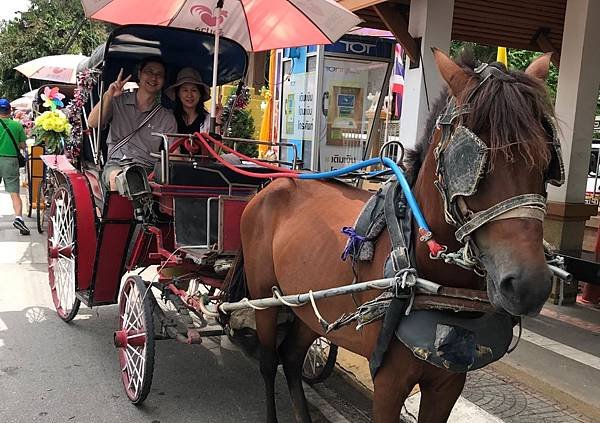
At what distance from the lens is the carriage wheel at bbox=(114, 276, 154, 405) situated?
357cm

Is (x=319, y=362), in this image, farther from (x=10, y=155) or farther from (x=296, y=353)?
(x=10, y=155)

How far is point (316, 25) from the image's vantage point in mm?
4547

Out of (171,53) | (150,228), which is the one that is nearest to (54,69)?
(171,53)

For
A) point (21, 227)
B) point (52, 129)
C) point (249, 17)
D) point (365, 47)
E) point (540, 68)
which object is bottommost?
point (21, 227)

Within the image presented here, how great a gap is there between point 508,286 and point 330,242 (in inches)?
47.8

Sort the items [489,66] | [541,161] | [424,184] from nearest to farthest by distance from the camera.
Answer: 1. [541,161]
2. [489,66]
3. [424,184]

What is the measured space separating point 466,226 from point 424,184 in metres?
0.41

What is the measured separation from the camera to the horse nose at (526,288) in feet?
5.44

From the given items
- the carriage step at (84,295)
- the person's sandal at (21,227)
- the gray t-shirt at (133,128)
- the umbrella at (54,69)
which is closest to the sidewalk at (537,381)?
the carriage step at (84,295)

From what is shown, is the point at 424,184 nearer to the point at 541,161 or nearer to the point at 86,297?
the point at 541,161

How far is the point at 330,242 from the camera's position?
2807 millimetres

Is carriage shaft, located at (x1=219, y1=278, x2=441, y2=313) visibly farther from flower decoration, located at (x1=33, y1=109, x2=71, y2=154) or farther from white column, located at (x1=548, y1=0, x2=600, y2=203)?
flower decoration, located at (x1=33, y1=109, x2=71, y2=154)

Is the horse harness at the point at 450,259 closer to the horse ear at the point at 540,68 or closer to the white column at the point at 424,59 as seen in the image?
the horse ear at the point at 540,68

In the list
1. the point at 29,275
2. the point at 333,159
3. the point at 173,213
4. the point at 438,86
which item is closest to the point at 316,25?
the point at 173,213
